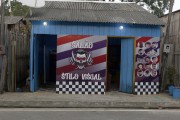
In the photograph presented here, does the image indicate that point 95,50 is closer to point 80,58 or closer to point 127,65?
point 80,58

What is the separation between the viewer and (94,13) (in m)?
13.7

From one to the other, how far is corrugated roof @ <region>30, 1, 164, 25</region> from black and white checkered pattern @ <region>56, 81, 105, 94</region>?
7.82 ft

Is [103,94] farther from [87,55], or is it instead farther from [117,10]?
[117,10]

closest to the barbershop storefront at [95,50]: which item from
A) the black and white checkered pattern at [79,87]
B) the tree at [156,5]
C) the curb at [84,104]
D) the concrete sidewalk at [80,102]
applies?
the black and white checkered pattern at [79,87]

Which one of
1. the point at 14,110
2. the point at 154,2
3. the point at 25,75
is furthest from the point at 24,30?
the point at 154,2

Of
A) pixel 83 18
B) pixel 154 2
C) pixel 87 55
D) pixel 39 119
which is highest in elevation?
pixel 154 2

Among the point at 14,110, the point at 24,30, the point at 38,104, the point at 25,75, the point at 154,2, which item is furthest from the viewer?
the point at 154,2

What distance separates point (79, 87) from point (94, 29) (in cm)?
227

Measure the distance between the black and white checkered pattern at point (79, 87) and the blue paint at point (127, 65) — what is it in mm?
942

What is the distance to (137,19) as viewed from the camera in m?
13.2

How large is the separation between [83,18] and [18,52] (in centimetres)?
433

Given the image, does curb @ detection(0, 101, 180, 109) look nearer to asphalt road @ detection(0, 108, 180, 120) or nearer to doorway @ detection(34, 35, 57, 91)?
asphalt road @ detection(0, 108, 180, 120)

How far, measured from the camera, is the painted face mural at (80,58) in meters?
13.0

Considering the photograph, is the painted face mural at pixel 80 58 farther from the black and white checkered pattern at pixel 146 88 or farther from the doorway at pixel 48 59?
the doorway at pixel 48 59
